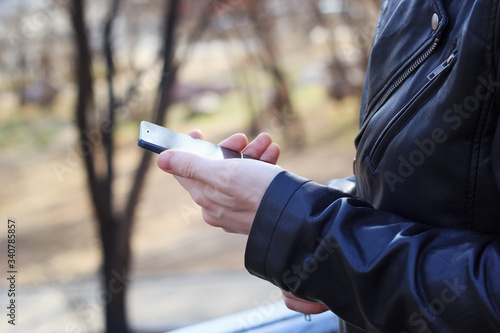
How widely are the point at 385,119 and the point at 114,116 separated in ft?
7.70

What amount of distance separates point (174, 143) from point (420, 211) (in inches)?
20.4

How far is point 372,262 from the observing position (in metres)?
0.83

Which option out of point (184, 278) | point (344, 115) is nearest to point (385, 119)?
point (184, 278)

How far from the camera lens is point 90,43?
3.07 meters

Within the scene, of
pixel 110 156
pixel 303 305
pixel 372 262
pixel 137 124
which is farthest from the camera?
pixel 137 124

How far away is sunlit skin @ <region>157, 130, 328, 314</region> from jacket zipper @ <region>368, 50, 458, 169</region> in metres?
0.17

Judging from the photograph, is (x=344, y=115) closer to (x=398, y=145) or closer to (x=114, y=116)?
(x=114, y=116)

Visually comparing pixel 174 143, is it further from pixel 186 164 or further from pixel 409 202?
pixel 409 202

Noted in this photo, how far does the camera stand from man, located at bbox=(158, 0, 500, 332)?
0.79 m

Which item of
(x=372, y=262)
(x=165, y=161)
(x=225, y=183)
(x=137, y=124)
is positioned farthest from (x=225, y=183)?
(x=137, y=124)

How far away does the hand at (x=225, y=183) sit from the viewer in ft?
2.99

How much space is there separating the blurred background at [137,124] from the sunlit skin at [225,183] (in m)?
0.57

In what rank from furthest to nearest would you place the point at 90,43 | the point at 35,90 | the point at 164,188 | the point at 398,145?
the point at 164,188 → the point at 35,90 → the point at 90,43 → the point at 398,145

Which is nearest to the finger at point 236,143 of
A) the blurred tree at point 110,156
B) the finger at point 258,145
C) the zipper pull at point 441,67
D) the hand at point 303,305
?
the finger at point 258,145
